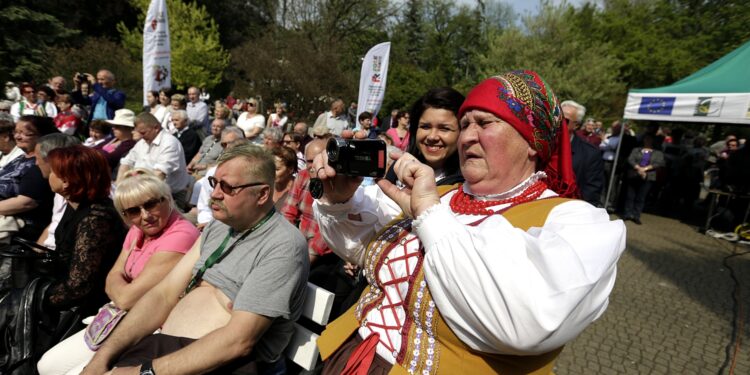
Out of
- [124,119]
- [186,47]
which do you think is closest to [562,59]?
[186,47]

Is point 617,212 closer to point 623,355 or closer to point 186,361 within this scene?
point 623,355

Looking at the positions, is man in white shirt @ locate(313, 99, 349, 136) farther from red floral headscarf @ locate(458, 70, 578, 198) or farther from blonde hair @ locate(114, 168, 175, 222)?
red floral headscarf @ locate(458, 70, 578, 198)

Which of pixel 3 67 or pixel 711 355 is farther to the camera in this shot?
pixel 3 67

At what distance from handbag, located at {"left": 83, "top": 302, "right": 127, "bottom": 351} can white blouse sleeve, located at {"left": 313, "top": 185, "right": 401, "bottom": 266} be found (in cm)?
161

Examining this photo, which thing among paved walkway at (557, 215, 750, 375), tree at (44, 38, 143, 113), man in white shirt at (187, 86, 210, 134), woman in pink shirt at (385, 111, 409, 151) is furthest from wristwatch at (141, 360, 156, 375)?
tree at (44, 38, 143, 113)

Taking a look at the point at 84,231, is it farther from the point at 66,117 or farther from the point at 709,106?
the point at 709,106

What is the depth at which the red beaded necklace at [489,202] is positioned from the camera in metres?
1.42

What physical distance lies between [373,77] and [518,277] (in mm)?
7480

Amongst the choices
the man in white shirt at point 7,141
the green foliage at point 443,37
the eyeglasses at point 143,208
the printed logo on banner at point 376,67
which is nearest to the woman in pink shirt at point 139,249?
the eyeglasses at point 143,208

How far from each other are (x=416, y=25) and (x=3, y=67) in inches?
1294

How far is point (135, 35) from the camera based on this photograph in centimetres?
2478

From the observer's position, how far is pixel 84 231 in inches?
109

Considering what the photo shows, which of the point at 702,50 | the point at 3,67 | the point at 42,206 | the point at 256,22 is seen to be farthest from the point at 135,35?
the point at 702,50

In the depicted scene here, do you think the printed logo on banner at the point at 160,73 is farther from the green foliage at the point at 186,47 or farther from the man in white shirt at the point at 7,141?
the green foliage at the point at 186,47
